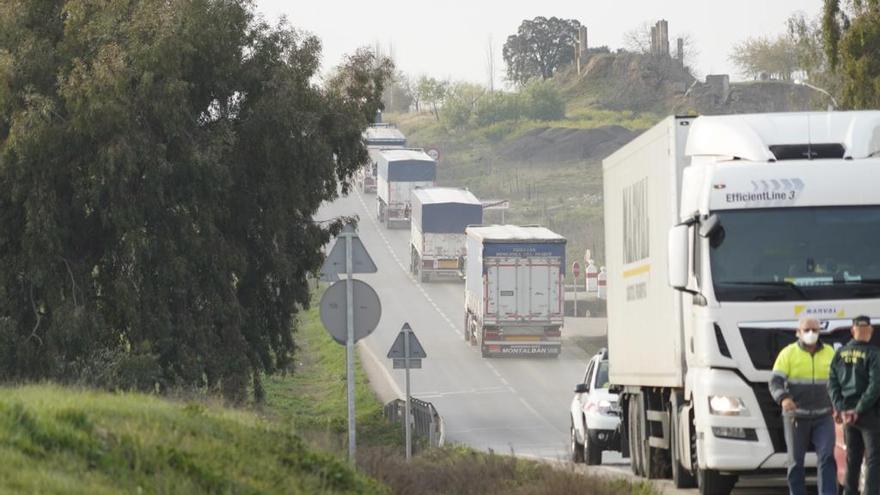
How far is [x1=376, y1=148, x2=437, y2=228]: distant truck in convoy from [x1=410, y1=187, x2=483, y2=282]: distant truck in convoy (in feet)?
32.6

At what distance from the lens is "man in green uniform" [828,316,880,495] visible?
43.1 ft

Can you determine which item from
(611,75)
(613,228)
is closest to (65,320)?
(613,228)

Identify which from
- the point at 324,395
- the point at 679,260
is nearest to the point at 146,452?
the point at 679,260

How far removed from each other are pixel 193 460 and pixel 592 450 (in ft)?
53.5

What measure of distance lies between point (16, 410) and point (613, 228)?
11999mm

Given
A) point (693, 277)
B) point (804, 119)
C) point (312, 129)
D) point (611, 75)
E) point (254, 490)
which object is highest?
point (611, 75)

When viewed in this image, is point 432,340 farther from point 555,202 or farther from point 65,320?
point 555,202

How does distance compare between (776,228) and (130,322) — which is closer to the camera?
(776,228)

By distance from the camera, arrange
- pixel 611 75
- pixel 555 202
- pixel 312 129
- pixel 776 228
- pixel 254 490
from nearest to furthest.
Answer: pixel 254 490, pixel 776 228, pixel 312 129, pixel 555 202, pixel 611 75

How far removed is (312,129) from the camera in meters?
31.2

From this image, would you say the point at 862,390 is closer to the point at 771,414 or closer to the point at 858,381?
the point at 858,381

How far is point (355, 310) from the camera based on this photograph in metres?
18.3

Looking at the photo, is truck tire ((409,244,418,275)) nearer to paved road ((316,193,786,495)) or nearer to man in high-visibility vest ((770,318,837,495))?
paved road ((316,193,786,495))

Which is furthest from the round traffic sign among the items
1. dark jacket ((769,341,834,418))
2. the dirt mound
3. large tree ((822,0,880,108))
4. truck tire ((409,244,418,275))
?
the dirt mound
